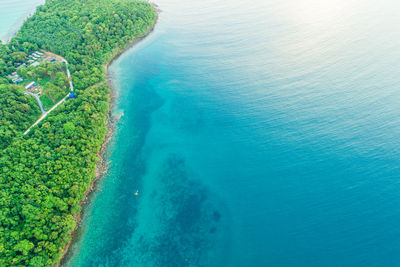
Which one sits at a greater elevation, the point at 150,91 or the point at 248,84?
the point at 248,84

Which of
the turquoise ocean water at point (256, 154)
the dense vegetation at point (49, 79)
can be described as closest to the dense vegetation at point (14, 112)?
the dense vegetation at point (49, 79)

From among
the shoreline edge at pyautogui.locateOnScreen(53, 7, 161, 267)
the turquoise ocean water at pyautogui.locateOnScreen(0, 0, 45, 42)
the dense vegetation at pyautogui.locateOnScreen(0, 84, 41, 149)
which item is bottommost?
the shoreline edge at pyautogui.locateOnScreen(53, 7, 161, 267)

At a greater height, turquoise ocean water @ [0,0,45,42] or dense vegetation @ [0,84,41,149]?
turquoise ocean water @ [0,0,45,42]

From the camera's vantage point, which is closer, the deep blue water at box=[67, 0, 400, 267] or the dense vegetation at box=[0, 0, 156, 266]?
the dense vegetation at box=[0, 0, 156, 266]

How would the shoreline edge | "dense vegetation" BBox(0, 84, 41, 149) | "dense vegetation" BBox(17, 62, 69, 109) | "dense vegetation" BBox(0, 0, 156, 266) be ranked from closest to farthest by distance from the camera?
"dense vegetation" BBox(0, 0, 156, 266)
the shoreline edge
"dense vegetation" BBox(0, 84, 41, 149)
"dense vegetation" BBox(17, 62, 69, 109)

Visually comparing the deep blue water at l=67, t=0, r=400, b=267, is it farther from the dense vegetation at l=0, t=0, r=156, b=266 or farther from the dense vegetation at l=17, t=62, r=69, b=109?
the dense vegetation at l=17, t=62, r=69, b=109

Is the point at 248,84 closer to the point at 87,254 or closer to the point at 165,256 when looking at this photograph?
the point at 165,256

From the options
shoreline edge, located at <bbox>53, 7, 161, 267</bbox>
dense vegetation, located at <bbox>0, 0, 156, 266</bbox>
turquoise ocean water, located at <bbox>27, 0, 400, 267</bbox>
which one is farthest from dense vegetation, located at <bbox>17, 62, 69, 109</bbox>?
turquoise ocean water, located at <bbox>27, 0, 400, 267</bbox>

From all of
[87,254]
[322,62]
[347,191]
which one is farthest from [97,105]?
[322,62]
